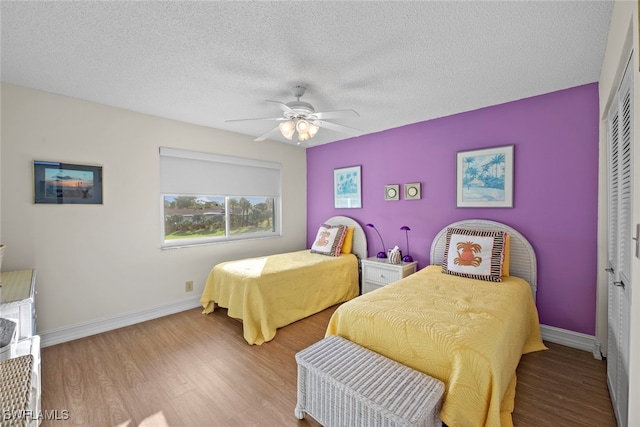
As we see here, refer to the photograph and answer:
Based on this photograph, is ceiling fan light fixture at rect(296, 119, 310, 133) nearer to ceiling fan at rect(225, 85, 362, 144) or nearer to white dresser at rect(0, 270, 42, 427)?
ceiling fan at rect(225, 85, 362, 144)

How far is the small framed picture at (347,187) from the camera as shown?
3951 mm

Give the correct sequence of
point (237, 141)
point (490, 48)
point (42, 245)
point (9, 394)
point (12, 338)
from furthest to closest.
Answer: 1. point (237, 141)
2. point (42, 245)
3. point (490, 48)
4. point (12, 338)
5. point (9, 394)

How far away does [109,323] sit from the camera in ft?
9.14

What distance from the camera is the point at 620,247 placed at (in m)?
1.65

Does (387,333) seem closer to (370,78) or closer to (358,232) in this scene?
(370,78)

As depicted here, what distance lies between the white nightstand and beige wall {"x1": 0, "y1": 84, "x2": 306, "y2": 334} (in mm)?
2010

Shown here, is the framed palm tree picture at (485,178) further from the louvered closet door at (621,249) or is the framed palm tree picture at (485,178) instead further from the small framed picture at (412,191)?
the louvered closet door at (621,249)

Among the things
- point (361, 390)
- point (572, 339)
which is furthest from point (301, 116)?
point (572, 339)

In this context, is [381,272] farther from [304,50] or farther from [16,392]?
[16,392]

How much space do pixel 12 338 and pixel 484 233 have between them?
3.55 m

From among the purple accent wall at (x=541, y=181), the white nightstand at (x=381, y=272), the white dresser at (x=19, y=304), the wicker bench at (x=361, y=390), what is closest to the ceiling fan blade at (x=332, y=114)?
the purple accent wall at (x=541, y=181)

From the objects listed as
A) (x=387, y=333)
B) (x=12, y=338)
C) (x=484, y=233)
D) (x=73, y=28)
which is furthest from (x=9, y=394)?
(x=484, y=233)

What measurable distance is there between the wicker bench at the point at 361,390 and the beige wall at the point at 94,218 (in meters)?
2.32

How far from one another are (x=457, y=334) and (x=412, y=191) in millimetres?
2137
